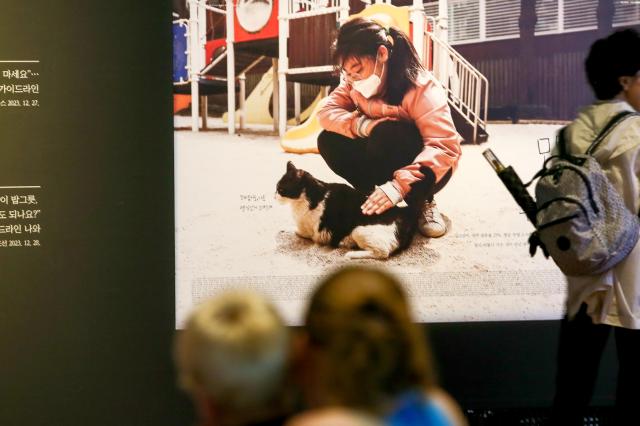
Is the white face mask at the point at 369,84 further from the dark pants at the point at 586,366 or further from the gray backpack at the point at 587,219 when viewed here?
the dark pants at the point at 586,366

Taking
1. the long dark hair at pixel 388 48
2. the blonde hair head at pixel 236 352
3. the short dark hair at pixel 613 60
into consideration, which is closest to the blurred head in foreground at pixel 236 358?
the blonde hair head at pixel 236 352

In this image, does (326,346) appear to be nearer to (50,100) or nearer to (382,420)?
(382,420)

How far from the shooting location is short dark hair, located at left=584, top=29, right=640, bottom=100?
242 cm

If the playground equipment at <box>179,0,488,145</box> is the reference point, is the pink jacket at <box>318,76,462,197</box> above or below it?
below

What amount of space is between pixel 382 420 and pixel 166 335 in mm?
2432

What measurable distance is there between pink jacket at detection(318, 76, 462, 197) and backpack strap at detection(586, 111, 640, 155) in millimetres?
1093

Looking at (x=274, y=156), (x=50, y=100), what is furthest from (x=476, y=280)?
(x=50, y=100)

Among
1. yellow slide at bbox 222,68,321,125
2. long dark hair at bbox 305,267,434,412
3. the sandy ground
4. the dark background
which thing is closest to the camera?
long dark hair at bbox 305,267,434,412

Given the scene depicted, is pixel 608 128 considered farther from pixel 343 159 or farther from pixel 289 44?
pixel 289 44

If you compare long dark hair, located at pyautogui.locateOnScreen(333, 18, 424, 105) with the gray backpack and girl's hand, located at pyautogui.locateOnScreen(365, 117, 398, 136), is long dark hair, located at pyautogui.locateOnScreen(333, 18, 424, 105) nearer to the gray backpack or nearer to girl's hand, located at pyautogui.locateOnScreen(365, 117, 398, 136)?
girl's hand, located at pyautogui.locateOnScreen(365, 117, 398, 136)

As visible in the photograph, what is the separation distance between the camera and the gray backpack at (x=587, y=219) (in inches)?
91.0

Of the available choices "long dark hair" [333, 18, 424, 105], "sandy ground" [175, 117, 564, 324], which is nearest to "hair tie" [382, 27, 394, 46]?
"long dark hair" [333, 18, 424, 105]

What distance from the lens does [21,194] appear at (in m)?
3.23

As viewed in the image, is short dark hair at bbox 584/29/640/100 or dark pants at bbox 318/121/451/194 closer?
short dark hair at bbox 584/29/640/100
